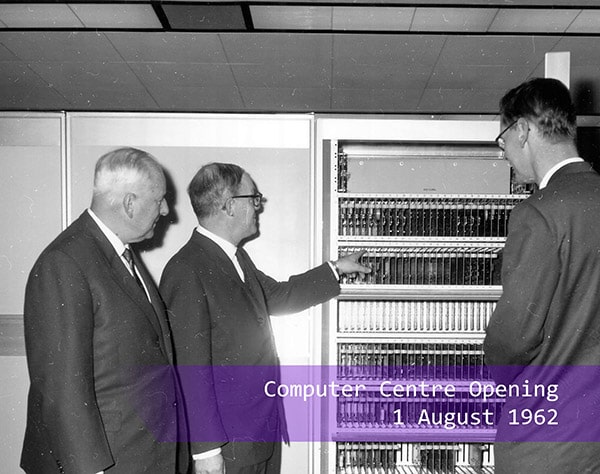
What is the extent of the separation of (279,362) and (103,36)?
3242 mm

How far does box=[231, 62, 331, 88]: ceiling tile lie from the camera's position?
211 inches

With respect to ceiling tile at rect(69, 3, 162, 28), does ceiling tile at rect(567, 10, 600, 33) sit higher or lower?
lower

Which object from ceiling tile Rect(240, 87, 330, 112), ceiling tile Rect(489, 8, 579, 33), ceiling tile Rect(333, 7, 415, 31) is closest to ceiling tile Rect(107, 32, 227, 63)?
ceiling tile Rect(240, 87, 330, 112)

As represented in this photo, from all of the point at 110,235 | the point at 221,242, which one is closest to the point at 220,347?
the point at 221,242

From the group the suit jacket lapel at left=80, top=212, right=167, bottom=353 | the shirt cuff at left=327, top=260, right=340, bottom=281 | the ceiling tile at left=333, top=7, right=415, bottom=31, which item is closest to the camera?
the suit jacket lapel at left=80, top=212, right=167, bottom=353

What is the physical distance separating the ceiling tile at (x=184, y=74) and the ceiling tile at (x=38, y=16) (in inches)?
40.4

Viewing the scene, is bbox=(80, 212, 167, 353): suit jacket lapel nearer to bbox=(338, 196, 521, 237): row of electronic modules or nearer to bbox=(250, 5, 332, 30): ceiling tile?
bbox=(338, 196, 521, 237): row of electronic modules

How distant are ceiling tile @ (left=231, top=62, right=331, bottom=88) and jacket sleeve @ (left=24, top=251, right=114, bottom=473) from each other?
Answer: 4007 millimetres

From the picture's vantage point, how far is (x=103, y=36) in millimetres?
4621

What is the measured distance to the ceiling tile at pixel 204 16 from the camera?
156 inches

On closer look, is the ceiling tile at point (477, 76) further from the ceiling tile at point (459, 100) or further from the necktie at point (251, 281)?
the necktie at point (251, 281)

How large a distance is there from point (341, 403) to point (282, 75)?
375 centimetres

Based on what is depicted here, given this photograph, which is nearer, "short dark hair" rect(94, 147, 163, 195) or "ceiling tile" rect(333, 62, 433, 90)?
"short dark hair" rect(94, 147, 163, 195)

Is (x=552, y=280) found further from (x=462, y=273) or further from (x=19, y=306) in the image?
(x=19, y=306)
